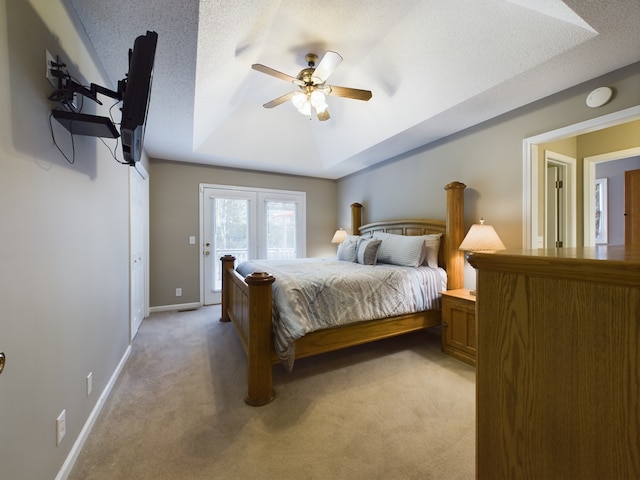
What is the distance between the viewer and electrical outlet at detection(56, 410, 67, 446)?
4.21 ft

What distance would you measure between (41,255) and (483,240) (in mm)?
3063

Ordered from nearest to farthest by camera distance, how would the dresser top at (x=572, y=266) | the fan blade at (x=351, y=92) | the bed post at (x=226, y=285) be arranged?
1. the dresser top at (x=572, y=266)
2. the fan blade at (x=351, y=92)
3. the bed post at (x=226, y=285)

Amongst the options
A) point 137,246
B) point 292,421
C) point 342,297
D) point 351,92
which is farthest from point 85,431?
point 351,92

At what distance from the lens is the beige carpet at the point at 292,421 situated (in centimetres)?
142

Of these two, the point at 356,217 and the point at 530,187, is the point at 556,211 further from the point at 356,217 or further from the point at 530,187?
the point at 356,217

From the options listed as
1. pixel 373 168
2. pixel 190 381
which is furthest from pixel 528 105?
pixel 190 381

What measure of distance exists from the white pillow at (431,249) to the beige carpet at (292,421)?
99cm

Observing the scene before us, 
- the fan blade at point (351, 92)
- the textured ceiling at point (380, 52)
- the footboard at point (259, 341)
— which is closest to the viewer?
the textured ceiling at point (380, 52)

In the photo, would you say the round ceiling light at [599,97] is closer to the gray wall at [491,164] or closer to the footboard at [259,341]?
the gray wall at [491,164]

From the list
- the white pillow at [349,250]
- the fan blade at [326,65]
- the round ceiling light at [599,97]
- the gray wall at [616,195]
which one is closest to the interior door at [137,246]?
the fan blade at [326,65]

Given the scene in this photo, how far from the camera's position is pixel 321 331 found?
2227 mm

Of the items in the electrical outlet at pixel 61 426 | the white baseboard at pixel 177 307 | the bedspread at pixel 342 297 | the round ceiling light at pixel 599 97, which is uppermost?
the round ceiling light at pixel 599 97

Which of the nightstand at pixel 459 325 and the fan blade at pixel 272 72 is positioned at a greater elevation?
the fan blade at pixel 272 72

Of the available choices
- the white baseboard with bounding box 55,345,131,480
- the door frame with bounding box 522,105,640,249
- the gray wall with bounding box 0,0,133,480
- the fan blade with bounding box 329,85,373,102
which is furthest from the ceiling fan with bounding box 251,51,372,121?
the white baseboard with bounding box 55,345,131,480
